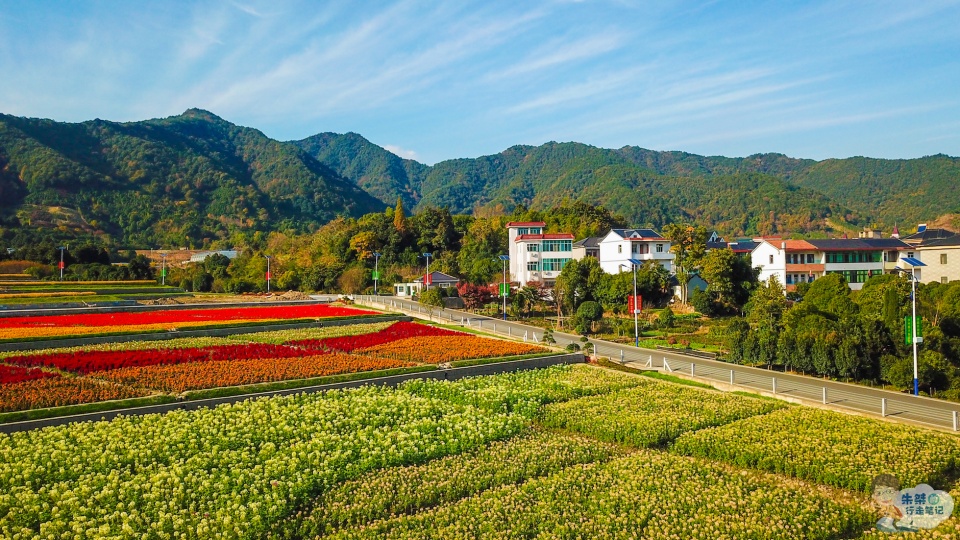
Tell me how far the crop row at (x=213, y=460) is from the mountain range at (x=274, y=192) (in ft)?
267

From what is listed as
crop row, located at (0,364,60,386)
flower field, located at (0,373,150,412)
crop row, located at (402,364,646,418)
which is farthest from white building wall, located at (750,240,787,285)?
crop row, located at (0,364,60,386)

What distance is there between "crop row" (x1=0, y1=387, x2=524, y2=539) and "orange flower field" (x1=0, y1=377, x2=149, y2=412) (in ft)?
6.59

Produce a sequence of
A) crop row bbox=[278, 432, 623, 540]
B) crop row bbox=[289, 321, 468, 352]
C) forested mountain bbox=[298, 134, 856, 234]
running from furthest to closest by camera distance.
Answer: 1. forested mountain bbox=[298, 134, 856, 234]
2. crop row bbox=[289, 321, 468, 352]
3. crop row bbox=[278, 432, 623, 540]

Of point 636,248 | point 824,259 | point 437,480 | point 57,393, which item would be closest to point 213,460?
point 437,480

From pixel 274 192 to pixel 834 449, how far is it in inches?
5348

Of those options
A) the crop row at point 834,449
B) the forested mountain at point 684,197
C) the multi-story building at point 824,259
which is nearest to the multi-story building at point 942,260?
the multi-story building at point 824,259

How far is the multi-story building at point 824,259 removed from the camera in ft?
142

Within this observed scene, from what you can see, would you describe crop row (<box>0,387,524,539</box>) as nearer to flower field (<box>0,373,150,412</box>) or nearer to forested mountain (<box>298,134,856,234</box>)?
flower field (<box>0,373,150,412</box>)

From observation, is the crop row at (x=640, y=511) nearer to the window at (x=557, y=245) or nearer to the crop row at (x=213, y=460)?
the crop row at (x=213, y=460)

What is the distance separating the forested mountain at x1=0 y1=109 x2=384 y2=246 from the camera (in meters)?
96.6

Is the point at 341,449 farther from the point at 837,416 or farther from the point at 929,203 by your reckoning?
the point at 929,203

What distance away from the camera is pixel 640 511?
9.88 meters

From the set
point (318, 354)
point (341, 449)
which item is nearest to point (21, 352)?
point (318, 354)

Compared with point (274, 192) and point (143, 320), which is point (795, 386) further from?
point (274, 192)
